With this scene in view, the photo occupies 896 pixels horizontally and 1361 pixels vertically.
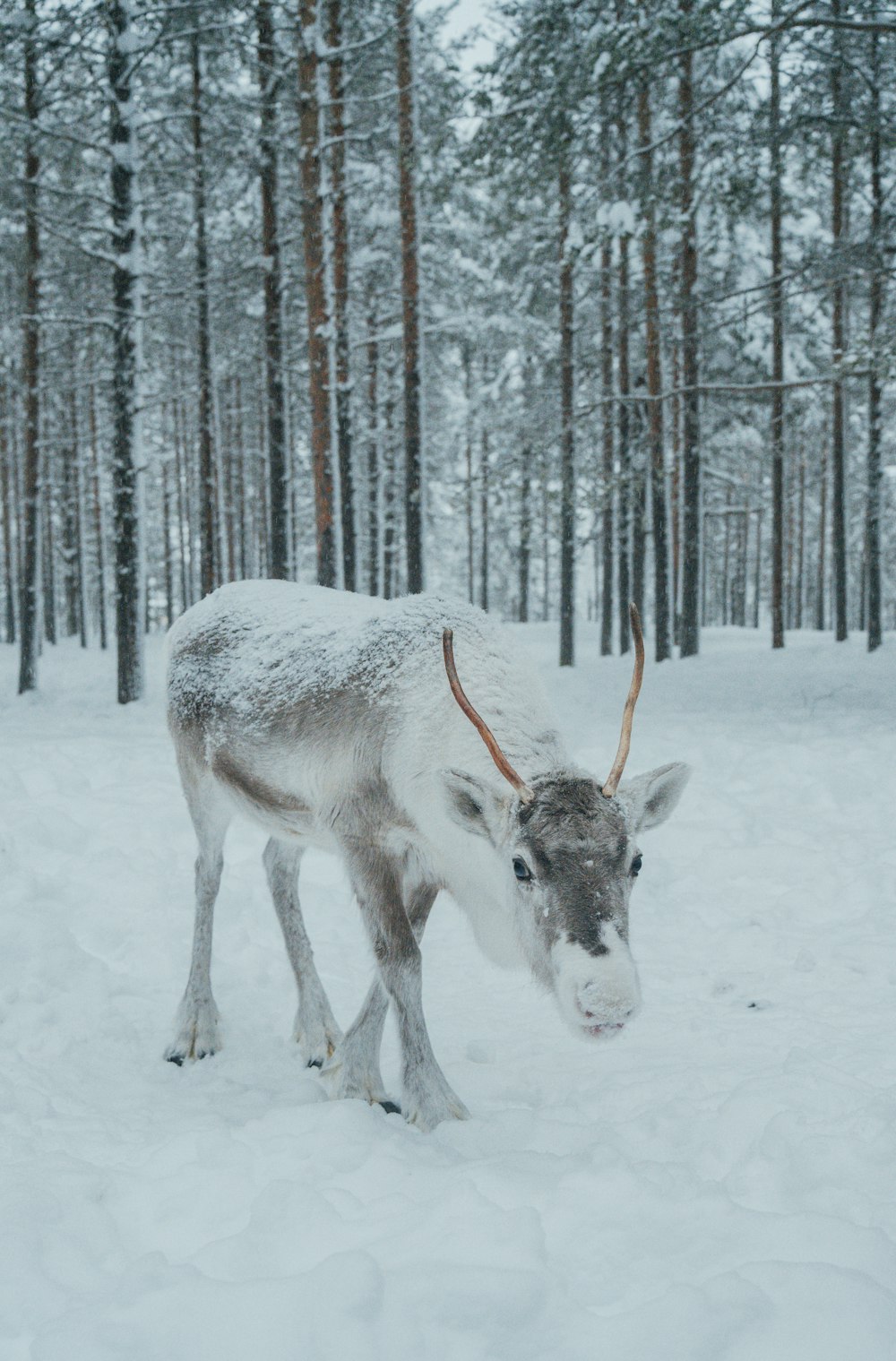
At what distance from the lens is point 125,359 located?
39.6 ft

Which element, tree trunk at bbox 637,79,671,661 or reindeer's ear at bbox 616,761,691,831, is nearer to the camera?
reindeer's ear at bbox 616,761,691,831

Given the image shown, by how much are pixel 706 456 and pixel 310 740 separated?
718 inches

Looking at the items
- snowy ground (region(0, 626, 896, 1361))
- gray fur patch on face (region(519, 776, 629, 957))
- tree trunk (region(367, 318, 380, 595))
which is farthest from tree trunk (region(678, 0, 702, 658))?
gray fur patch on face (region(519, 776, 629, 957))

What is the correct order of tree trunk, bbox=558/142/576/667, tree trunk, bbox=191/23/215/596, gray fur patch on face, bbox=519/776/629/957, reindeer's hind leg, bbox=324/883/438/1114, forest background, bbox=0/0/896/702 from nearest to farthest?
gray fur patch on face, bbox=519/776/629/957 < reindeer's hind leg, bbox=324/883/438/1114 < forest background, bbox=0/0/896/702 < tree trunk, bbox=558/142/576/667 < tree trunk, bbox=191/23/215/596

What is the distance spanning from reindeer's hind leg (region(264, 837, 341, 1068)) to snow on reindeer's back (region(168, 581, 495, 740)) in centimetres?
80

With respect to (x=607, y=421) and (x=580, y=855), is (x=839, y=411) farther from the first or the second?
(x=580, y=855)

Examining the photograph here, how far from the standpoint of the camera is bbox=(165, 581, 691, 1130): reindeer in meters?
2.69

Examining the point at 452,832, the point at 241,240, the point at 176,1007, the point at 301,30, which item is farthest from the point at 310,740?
→ the point at 241,240

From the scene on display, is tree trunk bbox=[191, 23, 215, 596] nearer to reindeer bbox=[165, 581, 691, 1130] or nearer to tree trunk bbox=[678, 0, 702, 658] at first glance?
tree trunk bbox=[678, 0, 702, 658]

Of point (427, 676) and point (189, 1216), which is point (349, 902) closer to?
point (427, 676)

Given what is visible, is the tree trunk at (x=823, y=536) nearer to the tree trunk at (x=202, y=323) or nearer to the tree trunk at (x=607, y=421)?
the tree trunk at (x=607, y=421)

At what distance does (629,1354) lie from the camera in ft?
6.11

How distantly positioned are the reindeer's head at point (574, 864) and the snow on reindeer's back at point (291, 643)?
767 millimetres

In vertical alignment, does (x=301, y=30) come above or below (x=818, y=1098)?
above
